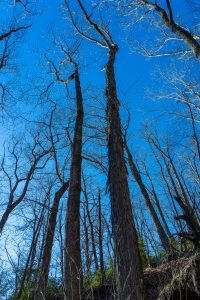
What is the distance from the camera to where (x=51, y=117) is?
10.5 m

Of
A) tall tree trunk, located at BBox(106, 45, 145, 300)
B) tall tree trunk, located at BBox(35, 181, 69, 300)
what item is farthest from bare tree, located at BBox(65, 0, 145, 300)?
tall tree trunk, located at BBox(35, 181, 69, 300)

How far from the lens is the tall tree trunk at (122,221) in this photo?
3.04 meters

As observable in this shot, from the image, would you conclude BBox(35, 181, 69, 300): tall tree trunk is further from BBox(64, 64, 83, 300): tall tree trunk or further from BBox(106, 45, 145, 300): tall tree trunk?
BBox(106, 45, 145, 300): tall tree trunk

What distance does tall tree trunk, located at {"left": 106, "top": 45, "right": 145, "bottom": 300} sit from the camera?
9.96ft

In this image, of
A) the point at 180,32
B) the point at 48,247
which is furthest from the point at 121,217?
the point at 180,32

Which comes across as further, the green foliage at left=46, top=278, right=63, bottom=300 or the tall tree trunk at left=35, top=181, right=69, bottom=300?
the green foliage at left=46, top=278, right=63, bottom=300

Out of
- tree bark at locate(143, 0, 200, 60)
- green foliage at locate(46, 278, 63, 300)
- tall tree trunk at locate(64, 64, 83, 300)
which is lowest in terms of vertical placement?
green foliage at locate(46, 278, 63, 300)

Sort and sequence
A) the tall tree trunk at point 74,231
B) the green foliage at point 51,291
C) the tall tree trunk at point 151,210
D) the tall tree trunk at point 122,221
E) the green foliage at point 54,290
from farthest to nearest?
the tall tree trunk at point 151,210, the green foliage at point 54,290, the green foliage at point 51,291, the tall tree trunk at point 74,231, the tall tree trunk at point 122,221

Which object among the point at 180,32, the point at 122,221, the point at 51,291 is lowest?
the point at 51,291

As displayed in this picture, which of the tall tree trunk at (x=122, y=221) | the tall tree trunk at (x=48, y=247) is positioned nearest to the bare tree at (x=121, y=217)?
the tall tree trunk at (x=122, y=221)

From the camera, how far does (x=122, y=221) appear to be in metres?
3.60

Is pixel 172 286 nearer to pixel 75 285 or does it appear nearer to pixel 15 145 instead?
A: pixel 75 285

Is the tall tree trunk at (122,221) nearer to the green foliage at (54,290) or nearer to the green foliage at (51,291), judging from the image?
the green foliage at (51,291)

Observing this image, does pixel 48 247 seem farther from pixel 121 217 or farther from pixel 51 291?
pixel 121 217
